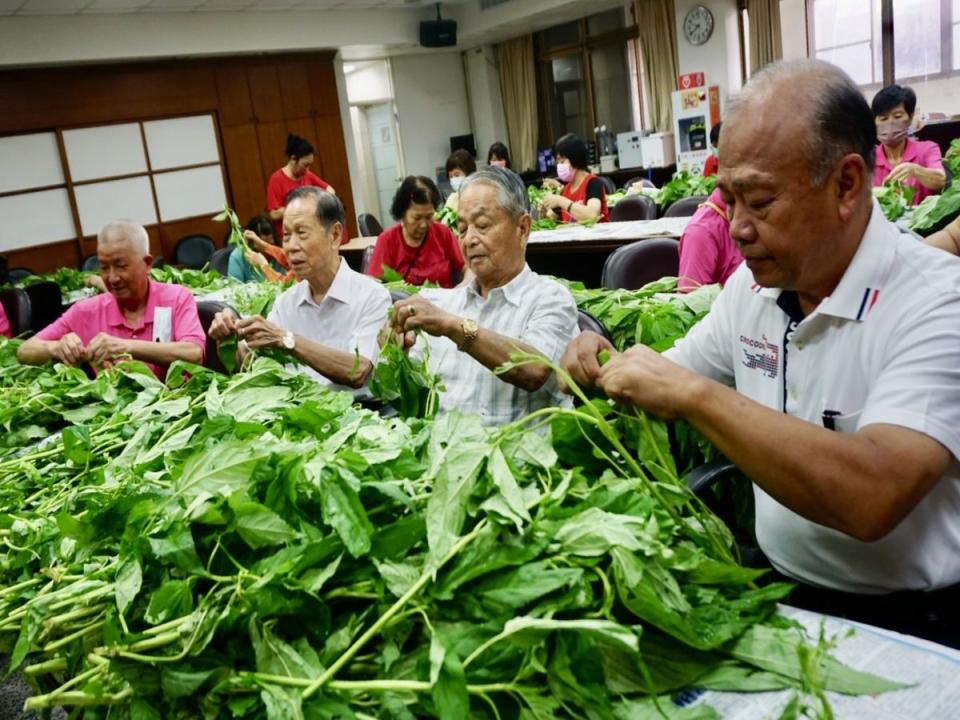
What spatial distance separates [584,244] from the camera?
4.89 m

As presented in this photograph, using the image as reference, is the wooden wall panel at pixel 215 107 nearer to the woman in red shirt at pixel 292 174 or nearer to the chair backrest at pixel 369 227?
the chair backrest at pixel 369 227

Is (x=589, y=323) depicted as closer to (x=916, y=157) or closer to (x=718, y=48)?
(x=916, y=157)

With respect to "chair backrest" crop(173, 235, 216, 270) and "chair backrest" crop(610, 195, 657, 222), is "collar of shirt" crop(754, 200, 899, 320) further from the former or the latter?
"chair backrest" crop(173, 235, 216, 270)

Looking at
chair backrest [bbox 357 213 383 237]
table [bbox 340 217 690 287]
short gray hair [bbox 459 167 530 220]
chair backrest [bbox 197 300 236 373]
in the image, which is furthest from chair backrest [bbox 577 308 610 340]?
→ chair backrest [bbox 357 213 383 237]

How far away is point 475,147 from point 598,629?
1299 cm

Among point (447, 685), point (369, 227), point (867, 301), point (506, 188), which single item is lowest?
point (447, 685)

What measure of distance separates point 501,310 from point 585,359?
2.60 feet

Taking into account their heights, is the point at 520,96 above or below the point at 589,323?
above

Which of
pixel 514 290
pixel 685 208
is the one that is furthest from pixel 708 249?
pixel 685 208

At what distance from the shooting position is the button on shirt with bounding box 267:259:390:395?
286cm

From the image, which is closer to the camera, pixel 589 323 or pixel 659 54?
pixel 589 323

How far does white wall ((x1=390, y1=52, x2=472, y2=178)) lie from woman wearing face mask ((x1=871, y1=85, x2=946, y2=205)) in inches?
348

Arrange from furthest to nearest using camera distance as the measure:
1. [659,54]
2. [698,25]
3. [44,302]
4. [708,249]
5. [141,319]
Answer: [659,54] → [698,25] → [44,302] → [141,319] → [708,249]

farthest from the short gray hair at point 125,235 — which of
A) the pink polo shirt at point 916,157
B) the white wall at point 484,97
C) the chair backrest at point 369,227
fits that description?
the white wall at point 484,97
